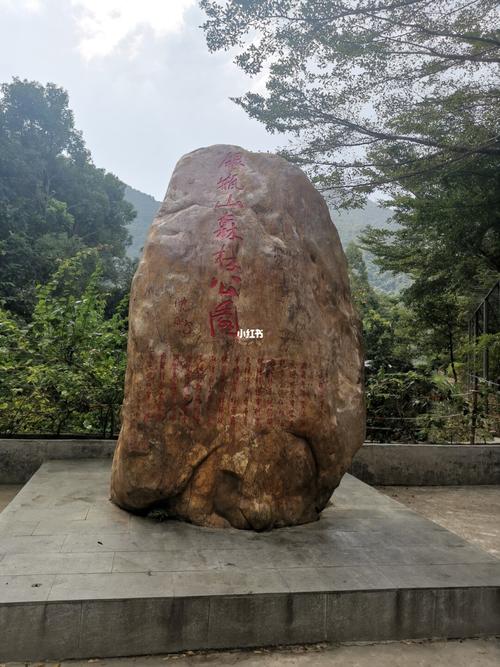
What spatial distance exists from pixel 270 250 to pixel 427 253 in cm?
702

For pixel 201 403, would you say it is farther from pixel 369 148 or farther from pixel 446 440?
pixel 369 148

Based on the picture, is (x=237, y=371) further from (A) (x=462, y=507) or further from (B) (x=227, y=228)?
(A) (x=462, y=507)

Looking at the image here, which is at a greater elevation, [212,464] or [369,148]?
[369,148]

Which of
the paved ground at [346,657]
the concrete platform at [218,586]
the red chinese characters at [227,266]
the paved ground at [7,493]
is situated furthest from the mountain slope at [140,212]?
the paved ground at [346,657]

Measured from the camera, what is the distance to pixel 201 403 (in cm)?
332

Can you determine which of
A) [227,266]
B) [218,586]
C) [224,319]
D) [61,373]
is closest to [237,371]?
[224,319]

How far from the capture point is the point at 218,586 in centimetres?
245

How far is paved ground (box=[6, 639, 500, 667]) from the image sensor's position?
2244 millimetres

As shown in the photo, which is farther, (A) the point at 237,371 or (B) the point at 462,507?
(B) the point at 462,507

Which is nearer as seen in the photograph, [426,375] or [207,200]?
[207,200]

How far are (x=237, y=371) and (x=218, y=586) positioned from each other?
4.25ft

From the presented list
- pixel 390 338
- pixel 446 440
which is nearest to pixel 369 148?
pixel 446 440

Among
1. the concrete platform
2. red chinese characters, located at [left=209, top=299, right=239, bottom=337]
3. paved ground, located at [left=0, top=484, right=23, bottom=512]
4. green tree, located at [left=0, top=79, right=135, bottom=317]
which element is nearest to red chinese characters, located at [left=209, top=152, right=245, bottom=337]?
red chinese characters, located at [left=209, top=299, right=239, bottom=337]

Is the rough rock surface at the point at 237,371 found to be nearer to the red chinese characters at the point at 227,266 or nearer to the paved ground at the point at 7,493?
the red chinese characters at the point at 227,266
